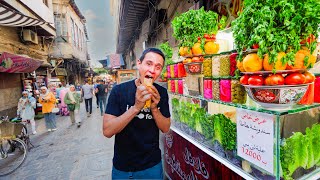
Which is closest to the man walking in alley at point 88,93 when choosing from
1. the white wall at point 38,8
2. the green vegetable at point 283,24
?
the white wall at point 38,8

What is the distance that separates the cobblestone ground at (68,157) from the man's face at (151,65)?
11.6 ft

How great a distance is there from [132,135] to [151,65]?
71 cm

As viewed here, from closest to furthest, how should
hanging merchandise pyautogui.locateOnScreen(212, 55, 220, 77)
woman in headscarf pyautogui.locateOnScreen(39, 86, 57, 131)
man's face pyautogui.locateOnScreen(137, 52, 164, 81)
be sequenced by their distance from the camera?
man's face pyautogui.locateOnScreen(137, 52, 164, 81) → hanging merchandise pyautogui.locateOnScreen(212, 55, 220, 77) → woman in headscarf pyautogui.locateOnScreen(39, 86, 57, 131)

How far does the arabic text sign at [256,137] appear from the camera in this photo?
1615 mm

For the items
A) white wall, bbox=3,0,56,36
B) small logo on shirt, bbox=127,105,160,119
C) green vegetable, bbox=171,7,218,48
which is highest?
white wall, bbox=3,0,56,36

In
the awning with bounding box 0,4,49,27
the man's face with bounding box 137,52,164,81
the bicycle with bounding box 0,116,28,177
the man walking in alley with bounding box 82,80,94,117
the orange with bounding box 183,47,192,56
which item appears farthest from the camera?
the man walking in alley with bounding box 82,80,94,117

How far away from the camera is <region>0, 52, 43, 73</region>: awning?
366 inches

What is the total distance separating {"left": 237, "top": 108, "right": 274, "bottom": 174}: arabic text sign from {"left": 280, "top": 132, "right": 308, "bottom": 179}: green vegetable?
0.37 ft

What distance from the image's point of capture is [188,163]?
9.76 feet

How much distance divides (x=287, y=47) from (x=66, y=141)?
7.62 m

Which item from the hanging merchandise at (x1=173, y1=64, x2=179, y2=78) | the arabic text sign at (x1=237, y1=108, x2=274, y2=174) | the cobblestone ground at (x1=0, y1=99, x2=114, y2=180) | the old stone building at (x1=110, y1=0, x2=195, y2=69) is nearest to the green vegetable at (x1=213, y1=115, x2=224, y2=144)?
the arabic text sign at (x1=237, y1=108, x2=274, y2=174)

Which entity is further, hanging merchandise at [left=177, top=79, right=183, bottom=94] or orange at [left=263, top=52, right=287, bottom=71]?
hanging merchandise at [left=177, top=79, right=183, bottom=94]

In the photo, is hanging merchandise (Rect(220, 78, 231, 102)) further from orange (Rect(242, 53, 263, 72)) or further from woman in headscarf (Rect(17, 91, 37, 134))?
Answer: woman in headscarf (Rect(17, 91, 37, 134))

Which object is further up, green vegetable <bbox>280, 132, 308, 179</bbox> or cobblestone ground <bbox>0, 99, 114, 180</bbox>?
green vegetable <bbox>280, 132, 308, 179</bbox>
